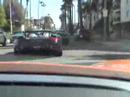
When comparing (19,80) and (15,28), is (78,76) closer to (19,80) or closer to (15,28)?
(19,80)

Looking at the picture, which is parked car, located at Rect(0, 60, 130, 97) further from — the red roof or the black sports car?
the black sports car

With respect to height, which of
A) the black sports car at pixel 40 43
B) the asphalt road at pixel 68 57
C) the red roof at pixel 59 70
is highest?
the red roof at pixel 59 70

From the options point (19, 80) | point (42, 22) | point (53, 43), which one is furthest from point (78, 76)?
point (42, 22)

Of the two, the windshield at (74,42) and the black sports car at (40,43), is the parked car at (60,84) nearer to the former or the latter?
the windshield at (74,42)

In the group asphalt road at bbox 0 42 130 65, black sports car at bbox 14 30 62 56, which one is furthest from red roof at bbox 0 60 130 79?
black sports car at bbox 14 30 62 56

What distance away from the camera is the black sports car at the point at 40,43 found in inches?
1022

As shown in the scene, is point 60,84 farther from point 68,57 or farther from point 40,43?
point 40,43

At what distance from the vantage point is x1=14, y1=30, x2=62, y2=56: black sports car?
2595 centimetres

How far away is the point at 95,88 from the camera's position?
2590 millimetres

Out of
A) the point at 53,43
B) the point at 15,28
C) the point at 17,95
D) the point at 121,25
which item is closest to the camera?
the point at 17,95

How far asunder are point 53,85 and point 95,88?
20 centimetres

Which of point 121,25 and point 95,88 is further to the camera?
point 121,25

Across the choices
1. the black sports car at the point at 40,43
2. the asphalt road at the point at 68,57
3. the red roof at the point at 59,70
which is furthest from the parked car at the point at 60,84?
the black sports car at the point at 40,43

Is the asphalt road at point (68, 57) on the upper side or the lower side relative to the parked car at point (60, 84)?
lower
